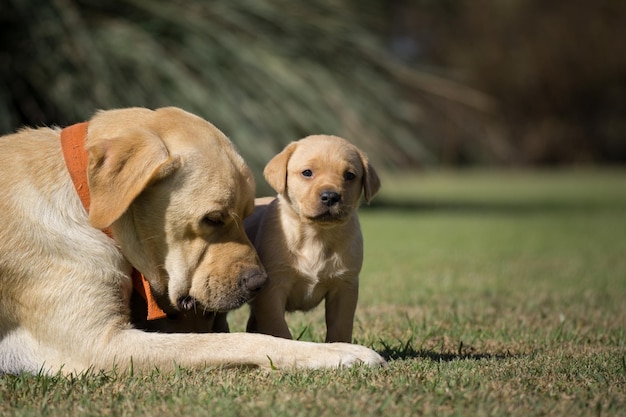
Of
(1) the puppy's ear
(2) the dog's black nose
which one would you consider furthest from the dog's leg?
(1) the puppy's ear

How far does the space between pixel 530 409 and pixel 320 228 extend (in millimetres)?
1585

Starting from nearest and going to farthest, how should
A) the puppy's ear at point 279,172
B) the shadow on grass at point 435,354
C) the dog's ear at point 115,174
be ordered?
the dog's ear at point 115,174, the shadow on grass at point 435,354, the puppy's ear at point 279,172

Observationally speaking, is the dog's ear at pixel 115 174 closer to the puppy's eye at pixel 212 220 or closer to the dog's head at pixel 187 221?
the dog's head at pixel 187 221

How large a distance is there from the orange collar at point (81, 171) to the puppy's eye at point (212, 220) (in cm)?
37

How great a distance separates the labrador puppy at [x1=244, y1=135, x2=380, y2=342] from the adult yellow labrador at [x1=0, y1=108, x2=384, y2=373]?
18.0 inches

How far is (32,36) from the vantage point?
938 centimetres

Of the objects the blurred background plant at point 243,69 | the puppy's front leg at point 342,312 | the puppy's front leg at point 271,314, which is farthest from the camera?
the blurred background plant at point 243,69

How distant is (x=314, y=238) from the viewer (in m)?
4.02

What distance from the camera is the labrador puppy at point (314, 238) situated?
3.89m

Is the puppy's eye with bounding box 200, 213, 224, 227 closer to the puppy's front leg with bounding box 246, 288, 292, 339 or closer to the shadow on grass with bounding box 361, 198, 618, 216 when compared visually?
the puppy's front leg with bounding box 246, 288, 292, 339

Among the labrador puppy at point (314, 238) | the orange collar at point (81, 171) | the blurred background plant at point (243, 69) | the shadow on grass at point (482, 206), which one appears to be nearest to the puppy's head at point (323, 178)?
the labrador puppy at point (314, 238)

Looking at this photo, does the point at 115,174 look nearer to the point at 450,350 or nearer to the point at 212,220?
the point at 212,220

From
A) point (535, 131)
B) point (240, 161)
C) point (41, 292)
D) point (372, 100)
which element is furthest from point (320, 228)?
point (535, 131)

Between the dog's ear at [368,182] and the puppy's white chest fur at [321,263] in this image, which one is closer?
the puppy's white chest fur at [321,263]
